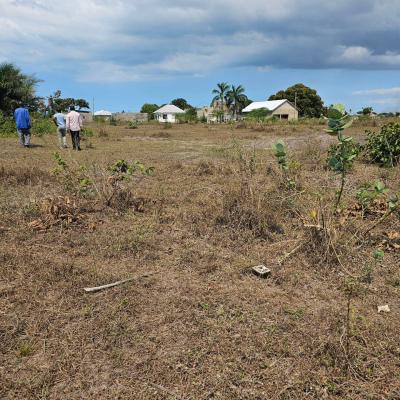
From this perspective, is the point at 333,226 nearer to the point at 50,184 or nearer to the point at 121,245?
the point at 121,245

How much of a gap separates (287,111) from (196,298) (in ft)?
169

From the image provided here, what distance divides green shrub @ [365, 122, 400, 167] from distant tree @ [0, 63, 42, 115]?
553 inches

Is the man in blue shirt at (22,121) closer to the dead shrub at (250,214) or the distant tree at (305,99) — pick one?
the dead shrub at (250,214)

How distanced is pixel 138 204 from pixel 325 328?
2.87m

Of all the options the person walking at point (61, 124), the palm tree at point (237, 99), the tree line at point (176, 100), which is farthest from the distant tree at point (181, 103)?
the person walking at point (61, 124)

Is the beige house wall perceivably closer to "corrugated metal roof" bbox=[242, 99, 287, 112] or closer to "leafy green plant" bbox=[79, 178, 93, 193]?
"corrugated metal roof" bbox=[242, 99, 287, 112]

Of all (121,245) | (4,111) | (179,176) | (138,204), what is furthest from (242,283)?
(4,111)

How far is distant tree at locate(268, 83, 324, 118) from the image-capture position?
2172 inches

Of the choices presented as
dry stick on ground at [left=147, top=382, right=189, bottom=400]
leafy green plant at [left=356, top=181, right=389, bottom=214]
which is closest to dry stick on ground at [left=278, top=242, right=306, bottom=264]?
leafy green plant at [left=356, top=181, right=389, bottom=214]

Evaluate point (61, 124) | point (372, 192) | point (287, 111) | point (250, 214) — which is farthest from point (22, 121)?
point (287, 111)

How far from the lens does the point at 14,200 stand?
198 inches

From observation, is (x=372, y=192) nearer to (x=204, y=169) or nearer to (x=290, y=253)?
(x=290, y=253)

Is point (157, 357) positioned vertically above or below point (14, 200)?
below

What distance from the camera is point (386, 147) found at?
24.7 ft
